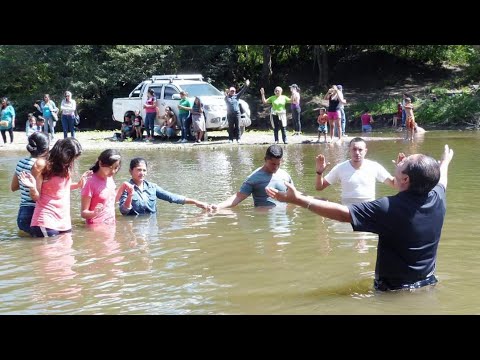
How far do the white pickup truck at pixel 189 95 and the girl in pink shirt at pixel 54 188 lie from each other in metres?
15.9

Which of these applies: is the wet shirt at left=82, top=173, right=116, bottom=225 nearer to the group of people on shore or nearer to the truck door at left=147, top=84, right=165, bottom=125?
the group of people on shore

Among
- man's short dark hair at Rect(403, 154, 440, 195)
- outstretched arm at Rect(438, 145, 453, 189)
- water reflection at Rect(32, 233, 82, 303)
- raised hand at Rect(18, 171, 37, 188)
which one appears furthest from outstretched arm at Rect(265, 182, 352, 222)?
raised hand at Rect(18, 171, 37, 188)

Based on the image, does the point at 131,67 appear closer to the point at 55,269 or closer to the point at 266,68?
the point at 266,68

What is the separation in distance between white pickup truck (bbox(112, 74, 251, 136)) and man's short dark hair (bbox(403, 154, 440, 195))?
19.4 m

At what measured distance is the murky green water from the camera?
638 cm

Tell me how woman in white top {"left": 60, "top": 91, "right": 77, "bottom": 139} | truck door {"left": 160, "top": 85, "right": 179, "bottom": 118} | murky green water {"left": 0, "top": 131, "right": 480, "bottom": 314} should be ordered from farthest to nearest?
truck door {"left": 160, "top": 85, "right": 179, "bottom": 118} → woman in white top {"left": 60, "top": 91, "right": 77, "bottom": 139} → murky green water {"left": 0, "top": 131, "right": 480, "bottom": 314}

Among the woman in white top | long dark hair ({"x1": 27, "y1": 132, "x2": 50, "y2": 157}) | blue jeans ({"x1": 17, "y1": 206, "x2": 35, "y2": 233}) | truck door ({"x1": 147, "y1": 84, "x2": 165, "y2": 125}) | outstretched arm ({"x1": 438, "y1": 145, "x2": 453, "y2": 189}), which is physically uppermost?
truck door ({"x1": 147, "y1": 84, "x2": 165, "y2": 125})

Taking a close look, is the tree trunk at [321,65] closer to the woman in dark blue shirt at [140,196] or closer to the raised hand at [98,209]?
the woman in dark blue shirt at [140,196]

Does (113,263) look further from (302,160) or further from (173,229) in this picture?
(302,160)

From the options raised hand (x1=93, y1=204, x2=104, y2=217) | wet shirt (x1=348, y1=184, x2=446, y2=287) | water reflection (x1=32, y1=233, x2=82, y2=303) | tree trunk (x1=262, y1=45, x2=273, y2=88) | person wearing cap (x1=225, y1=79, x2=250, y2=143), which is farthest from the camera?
tree trunk (x1=262, y1=45, x2=273, y2=88)

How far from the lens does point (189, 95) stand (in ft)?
85.2

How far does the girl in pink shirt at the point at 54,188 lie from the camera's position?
352 inches
